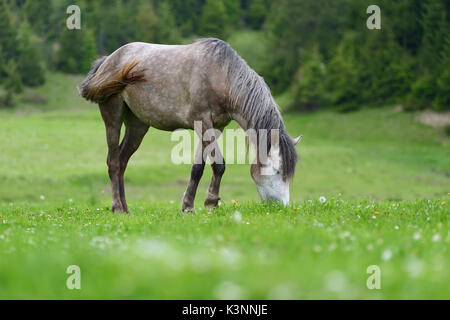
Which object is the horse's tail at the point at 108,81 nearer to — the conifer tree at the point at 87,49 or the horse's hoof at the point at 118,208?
the horse's hoof at the point at 118,208

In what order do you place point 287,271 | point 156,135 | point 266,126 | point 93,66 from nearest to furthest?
point 287,271 < point 266,126 < point 93,66 < point 156,135

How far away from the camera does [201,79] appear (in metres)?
10.5

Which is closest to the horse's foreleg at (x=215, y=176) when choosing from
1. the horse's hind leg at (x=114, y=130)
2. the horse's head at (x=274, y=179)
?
the horse's head at (x=274, y=179)

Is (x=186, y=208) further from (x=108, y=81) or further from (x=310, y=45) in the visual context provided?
(x=310, y=45)

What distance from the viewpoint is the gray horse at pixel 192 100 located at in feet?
32.8

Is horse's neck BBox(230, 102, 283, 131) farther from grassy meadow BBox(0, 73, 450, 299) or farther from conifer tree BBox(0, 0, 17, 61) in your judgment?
conifer tree BBox(0, 0, 17, 61)

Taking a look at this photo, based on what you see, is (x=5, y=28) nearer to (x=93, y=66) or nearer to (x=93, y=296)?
(x=93, y=66)

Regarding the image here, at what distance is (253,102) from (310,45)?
66.4 m

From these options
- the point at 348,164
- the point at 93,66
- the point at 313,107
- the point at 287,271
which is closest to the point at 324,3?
the point at 313,107

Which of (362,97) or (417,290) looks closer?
(417,290)

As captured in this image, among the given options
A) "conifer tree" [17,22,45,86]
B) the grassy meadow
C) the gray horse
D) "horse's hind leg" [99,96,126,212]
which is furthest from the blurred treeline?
the grassy meadow

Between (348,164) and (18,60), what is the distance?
201 feet

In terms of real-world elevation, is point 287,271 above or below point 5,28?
below

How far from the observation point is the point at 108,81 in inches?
461
